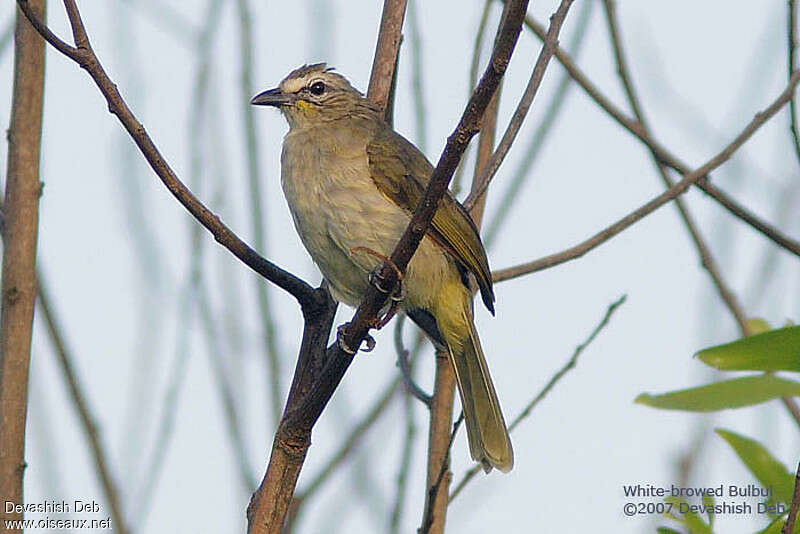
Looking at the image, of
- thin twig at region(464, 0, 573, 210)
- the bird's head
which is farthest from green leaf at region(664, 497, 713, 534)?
the bird's head

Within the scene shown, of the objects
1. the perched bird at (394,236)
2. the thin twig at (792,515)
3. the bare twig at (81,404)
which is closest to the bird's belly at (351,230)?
the perched bird at (394,236)

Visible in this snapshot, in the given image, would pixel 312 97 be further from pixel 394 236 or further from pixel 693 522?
pixel 693 522

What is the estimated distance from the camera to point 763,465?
9.27 ft

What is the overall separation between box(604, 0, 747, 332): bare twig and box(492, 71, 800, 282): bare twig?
7.5 inches

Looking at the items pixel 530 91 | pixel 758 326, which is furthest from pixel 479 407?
pixel 530 91

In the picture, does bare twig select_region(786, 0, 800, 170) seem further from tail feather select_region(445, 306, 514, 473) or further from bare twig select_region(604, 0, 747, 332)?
tail feather select_region(445, 306, 514, 473)

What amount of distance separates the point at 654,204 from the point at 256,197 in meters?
1.54

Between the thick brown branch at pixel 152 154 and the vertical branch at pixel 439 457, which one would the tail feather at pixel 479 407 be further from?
the thick brown branch at pixel 152 154

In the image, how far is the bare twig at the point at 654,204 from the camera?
3.43 meters

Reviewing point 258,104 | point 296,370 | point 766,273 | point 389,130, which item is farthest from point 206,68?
point 766,273

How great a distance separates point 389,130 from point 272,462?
5.96 feet

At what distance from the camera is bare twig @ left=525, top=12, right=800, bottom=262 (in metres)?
3.34

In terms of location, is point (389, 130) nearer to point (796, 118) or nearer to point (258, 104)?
point (258, 104)

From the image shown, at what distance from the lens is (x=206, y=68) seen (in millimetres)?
4375
